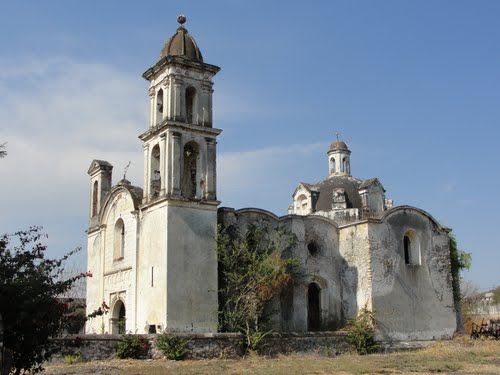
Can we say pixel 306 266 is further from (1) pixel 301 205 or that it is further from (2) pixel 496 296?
(2) pixel 496 296

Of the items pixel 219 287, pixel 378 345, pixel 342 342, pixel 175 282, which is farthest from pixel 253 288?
pixel 378 345

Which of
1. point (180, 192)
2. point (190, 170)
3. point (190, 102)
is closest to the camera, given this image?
point (180, 192)

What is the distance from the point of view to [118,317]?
81.9ft

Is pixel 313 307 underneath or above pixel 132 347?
above

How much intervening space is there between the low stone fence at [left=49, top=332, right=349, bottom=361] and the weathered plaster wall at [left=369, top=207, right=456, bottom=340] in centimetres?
267

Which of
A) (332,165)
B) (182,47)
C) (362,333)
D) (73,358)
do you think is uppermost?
(182,47)

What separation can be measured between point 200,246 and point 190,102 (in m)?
5.52

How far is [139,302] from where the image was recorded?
22656 mm

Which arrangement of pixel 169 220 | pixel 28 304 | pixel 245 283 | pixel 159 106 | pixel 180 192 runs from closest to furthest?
pixel 28 304, pixel 169 220, pixel 180 192, pixel 245 283, pixel 159 106

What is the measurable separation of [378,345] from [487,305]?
138 feet

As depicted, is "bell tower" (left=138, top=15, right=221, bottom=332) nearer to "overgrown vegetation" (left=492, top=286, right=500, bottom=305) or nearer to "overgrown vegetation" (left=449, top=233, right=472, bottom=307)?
"overgrown vegetation" (left=449, top=233, right=472, bottom=307)

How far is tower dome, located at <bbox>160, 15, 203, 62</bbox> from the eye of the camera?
78.2ft

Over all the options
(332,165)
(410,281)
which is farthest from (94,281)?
(332,165)

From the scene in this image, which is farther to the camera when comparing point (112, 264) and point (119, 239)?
point (119, 239)
